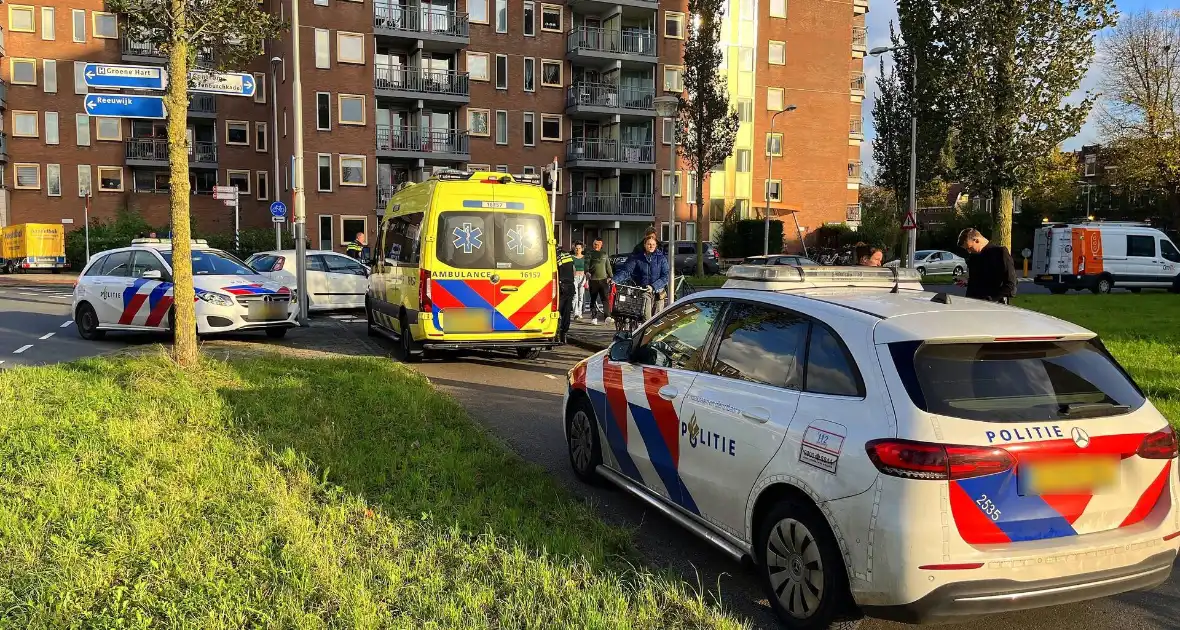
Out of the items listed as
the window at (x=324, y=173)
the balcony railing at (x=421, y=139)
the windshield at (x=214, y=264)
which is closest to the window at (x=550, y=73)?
the balcony railing at (x=421, y=139)

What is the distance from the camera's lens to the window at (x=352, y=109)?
131 ft

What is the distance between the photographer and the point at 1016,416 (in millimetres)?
3277

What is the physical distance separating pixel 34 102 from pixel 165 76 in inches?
1733

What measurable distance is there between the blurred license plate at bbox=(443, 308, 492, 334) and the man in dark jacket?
5.81m

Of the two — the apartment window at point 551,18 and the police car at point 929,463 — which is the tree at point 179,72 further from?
the apartment window at point 551,18

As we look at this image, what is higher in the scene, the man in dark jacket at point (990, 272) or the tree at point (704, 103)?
the tree at point (704, 103)

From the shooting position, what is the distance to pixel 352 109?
1586 inches

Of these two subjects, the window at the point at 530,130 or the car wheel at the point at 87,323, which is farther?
the window at the point at 530,130

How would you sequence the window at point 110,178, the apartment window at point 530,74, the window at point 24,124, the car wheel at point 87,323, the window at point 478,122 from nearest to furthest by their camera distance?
the car wheel at point 87,323, the window at point 478,122, the apartment window at point 530,74, the window at point 24,124, the window at point 110,178

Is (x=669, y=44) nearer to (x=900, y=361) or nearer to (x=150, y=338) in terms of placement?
(x=150, y=338)

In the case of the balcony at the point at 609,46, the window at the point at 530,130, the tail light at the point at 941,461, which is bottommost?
the tail light at the point at 941,461

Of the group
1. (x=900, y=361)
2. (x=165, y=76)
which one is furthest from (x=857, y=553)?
(x=165, y=76)

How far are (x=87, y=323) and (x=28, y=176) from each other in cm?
3818

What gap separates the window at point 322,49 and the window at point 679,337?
1505 inches
